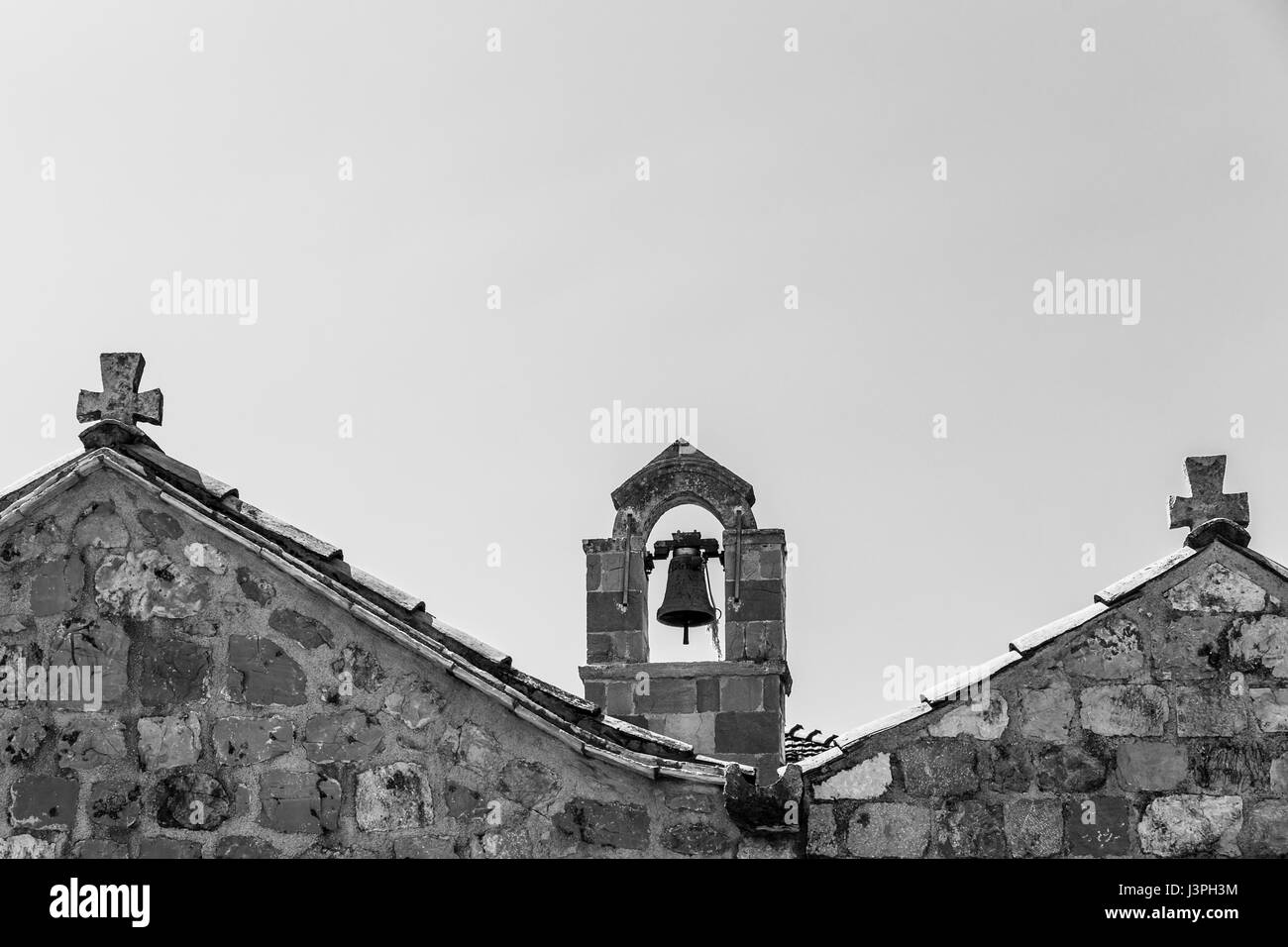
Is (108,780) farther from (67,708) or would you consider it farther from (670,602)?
(670,602)

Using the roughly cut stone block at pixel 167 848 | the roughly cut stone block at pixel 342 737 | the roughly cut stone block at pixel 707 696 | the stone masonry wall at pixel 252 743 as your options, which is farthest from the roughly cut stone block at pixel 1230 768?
the roughly cut stone block at pixel 167 848

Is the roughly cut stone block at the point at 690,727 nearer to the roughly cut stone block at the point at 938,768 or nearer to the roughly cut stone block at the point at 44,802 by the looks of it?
the roughly cut stone block at the point at 938,768

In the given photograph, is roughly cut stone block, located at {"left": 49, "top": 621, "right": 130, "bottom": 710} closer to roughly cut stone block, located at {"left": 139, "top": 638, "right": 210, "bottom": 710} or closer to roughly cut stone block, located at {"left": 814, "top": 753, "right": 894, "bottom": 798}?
roughly cut stone block, located at {"left": 139, "top": 638, "right": 210, "bottom": 710}

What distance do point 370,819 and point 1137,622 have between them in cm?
357

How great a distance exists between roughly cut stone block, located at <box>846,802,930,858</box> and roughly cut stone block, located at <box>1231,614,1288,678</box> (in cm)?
163

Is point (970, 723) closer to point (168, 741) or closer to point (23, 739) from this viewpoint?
point (168, 741)

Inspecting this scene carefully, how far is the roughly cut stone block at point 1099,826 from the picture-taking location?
9.48 m

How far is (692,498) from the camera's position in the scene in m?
12.6

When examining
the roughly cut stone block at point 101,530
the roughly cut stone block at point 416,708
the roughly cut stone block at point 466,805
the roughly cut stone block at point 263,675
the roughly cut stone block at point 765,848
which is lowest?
the roughly cut stone block at point 765,848

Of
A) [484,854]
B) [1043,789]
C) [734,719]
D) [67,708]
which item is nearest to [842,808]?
[1043,789]

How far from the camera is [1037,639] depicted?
9.84m

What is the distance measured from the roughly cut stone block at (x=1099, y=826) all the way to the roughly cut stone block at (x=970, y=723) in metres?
0.46
